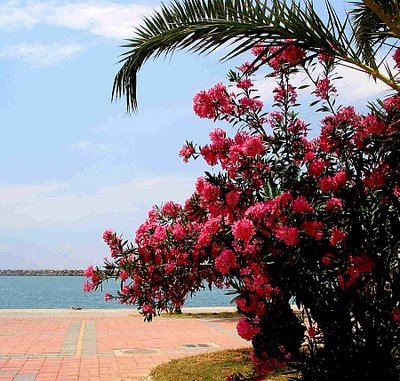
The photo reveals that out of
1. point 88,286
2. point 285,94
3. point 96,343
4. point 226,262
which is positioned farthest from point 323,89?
point 96,343

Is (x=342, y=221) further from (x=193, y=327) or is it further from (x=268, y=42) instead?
(x=193, y=327)

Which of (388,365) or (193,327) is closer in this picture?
(388,365)

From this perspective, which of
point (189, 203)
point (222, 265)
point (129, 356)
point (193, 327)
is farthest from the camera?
point (193, 327)

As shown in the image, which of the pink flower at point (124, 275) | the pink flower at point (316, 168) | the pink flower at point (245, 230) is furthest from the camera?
the pink flower at point (124, 275)

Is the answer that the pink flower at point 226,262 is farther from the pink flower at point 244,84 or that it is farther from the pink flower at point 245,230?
the pink flower at point 244,84

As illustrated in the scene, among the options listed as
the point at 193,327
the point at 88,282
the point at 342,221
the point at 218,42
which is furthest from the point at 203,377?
the point at 193,327

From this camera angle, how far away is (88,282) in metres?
5.43

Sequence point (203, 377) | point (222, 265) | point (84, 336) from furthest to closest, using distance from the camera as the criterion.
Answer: point (84, 336), point (203, 377), point (222, 265)

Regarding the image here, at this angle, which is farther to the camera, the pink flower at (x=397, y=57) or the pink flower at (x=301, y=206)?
the pink flower at (x=397, y=57)

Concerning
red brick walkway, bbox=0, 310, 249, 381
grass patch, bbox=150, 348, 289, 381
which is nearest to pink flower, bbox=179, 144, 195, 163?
grass patch, bbox=150, 348, 289, 381

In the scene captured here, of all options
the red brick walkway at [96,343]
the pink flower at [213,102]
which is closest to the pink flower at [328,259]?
the pink flower at [213,102]

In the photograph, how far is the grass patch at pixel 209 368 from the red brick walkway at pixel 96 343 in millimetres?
658

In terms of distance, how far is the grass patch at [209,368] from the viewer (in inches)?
293

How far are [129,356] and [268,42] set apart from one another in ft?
24.6
